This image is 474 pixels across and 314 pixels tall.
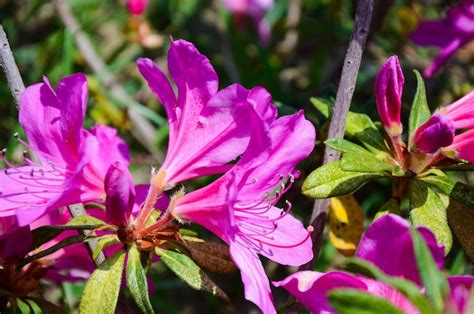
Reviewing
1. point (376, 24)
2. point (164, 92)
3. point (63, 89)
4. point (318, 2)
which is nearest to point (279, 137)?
point (164, 92)

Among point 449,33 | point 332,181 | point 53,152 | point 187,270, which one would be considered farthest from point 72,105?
point 449,33

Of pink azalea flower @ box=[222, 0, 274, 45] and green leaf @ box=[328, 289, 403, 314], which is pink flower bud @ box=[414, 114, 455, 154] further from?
pink azalea flower @ box=[222, 0, 274, 45]

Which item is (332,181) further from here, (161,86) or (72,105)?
(72,105)

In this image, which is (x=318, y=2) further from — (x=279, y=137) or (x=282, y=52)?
(x=279, y=137)

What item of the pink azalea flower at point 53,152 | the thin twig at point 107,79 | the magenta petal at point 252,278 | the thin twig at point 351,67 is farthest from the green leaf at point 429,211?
the thin twig at point 107,79

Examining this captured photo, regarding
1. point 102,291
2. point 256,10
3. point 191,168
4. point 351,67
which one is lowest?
point 102,291

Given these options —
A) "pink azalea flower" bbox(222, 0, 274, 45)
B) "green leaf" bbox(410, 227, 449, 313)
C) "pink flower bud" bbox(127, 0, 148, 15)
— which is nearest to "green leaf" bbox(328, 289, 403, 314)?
"green leaf" bbox(410, 227, 449, 313)
